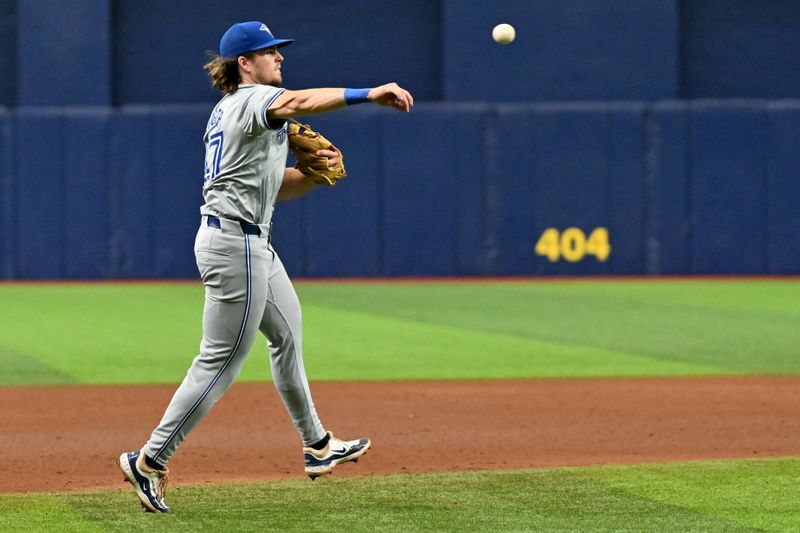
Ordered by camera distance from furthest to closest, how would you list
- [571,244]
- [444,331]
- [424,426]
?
[571,244] < [444,331] < [424,426]

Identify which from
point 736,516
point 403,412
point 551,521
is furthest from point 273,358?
point 403,412

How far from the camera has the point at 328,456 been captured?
21.2 feet

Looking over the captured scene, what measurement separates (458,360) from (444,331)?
7.02 feet

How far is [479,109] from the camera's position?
22.0 meters

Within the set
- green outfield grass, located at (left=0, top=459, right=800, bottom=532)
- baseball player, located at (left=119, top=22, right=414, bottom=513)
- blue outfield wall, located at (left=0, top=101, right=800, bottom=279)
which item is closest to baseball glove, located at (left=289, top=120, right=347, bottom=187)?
baseball player, located at (left=119, top=22, right=414, bottom=513)

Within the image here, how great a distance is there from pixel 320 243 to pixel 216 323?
627 inches

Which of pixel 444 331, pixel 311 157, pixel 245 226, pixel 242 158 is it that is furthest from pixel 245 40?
pixel 444 331

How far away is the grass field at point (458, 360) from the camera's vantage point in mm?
5801

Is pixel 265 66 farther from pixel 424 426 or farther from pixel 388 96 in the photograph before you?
pixel 424 426

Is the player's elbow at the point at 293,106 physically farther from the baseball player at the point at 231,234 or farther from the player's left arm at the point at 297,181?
the player's left arm at the point at 297,181

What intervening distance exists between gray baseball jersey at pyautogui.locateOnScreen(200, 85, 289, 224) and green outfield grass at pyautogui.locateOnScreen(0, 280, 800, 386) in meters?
5.20

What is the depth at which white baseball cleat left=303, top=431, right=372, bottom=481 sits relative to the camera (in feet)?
21.2

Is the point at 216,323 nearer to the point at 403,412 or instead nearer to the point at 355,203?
the point at 403,412

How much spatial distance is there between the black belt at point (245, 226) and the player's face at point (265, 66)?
59cm
